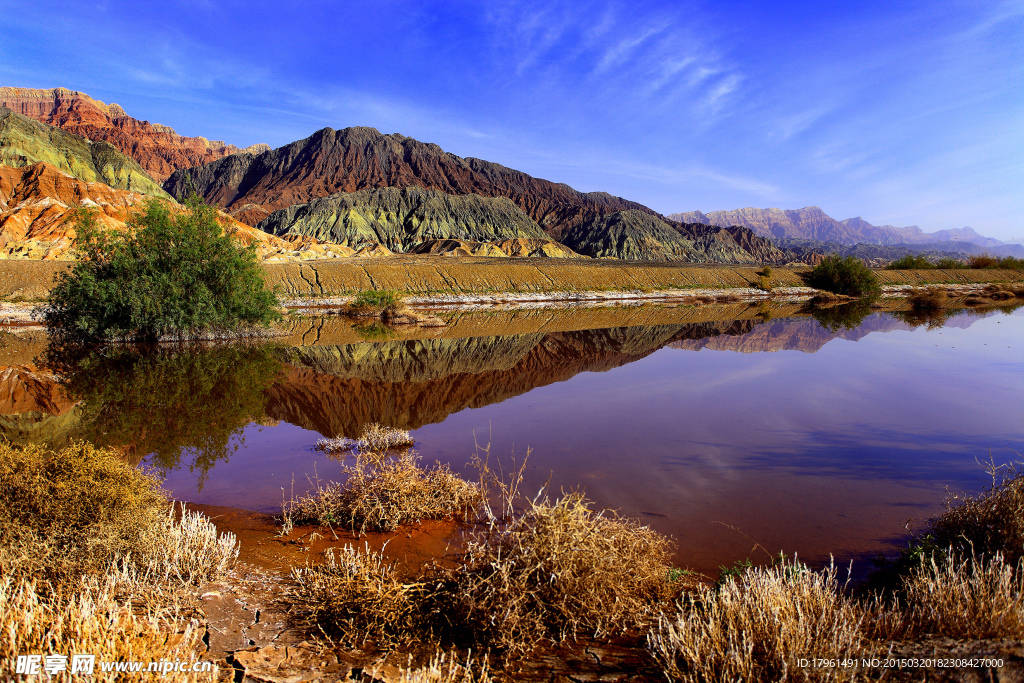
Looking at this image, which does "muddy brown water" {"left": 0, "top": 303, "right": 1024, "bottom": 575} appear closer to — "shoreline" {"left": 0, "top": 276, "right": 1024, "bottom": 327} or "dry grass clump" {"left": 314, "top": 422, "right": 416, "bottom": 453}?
"dry grass clump" {"left": 314, "top": 422, "right": 416, "bottom": 453}

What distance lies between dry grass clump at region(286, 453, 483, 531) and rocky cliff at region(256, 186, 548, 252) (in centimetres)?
12153

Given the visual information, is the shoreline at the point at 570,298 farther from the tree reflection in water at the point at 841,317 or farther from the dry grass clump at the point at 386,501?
the dry grass clump at the point at 386,501

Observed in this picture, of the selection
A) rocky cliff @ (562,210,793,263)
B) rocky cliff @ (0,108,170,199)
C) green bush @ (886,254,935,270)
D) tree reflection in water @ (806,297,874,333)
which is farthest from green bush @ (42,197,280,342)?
rocky cliff @ (562,210,793,263)

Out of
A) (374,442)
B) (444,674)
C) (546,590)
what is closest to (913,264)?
(374,442)

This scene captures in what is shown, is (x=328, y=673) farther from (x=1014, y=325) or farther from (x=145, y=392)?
(x=1014, y=325)

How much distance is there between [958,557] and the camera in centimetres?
501

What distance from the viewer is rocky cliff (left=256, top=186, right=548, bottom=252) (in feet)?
430

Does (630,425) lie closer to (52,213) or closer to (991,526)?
(991,526)

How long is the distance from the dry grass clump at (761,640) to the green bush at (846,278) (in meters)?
63.3

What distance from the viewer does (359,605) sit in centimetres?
399

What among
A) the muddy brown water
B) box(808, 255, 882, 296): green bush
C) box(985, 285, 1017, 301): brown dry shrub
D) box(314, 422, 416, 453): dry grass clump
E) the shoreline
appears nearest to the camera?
the muddy brown water

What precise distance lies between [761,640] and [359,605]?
2.87m

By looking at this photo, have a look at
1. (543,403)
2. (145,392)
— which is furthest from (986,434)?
(145,392)

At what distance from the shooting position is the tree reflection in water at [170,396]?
959 centimetres
